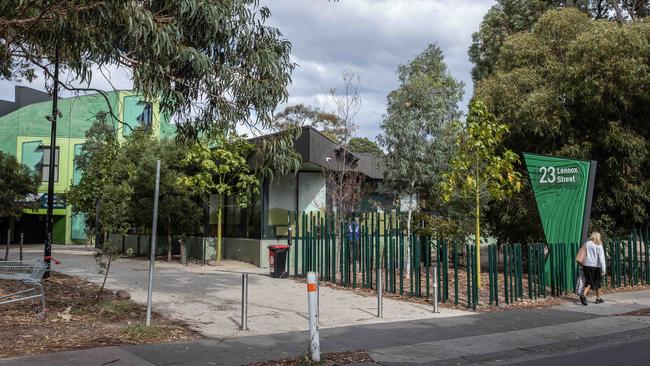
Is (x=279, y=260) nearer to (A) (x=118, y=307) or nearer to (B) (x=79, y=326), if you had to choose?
(A) (x=118, y=307)

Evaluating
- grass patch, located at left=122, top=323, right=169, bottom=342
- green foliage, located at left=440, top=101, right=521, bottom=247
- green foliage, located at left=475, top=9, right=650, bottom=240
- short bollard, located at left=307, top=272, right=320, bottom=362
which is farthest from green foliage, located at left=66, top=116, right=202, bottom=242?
short bollard, located at left=307, top=272, right=320, bottom=362

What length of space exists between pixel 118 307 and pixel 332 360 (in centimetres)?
470

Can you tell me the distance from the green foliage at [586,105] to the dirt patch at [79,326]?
12548 millimetres

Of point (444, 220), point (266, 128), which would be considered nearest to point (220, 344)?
point (266, 128)

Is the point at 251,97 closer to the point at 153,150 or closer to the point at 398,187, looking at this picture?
the point at 398,187

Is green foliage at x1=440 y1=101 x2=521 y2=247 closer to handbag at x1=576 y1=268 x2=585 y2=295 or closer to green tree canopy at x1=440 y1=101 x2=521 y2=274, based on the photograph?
green tree canopy at x1=440 y1=101 x2=521 y2=274

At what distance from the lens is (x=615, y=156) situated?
56.1 feet

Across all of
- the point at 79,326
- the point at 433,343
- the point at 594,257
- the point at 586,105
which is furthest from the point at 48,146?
the point at 433,343

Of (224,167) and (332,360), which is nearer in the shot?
(332,360)

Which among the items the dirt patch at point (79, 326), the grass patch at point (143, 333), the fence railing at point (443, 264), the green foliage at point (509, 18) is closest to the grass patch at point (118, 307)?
the dirt patch at point (79, 326)

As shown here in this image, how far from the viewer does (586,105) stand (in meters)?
17.0

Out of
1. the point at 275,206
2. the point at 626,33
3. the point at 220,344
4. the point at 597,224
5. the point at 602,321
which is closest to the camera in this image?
the point at 220,344

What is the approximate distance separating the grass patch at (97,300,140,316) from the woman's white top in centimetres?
975

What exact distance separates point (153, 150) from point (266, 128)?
518 inches
